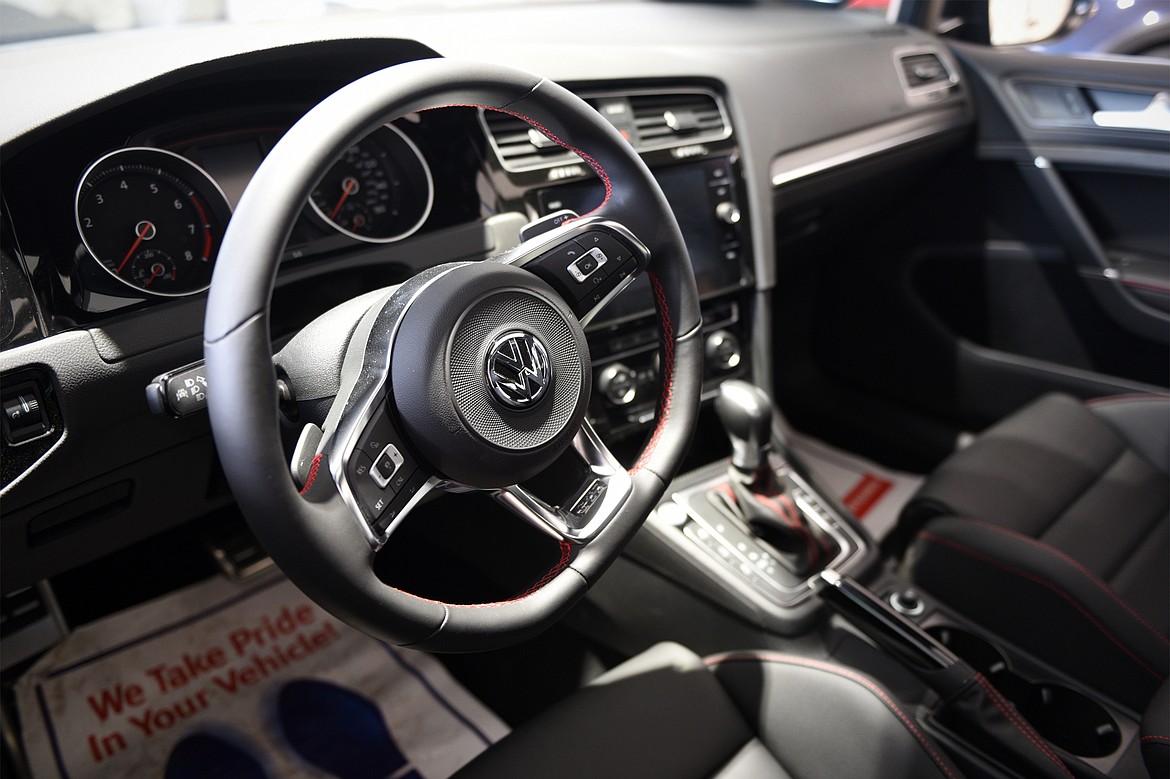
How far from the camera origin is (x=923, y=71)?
188 centimetres

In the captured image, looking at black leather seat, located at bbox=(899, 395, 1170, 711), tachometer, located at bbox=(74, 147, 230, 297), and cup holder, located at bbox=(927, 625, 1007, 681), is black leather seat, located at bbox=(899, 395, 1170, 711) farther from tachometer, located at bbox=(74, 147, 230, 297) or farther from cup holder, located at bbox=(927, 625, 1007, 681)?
tachometer, located at bbox=(74, 147, 230, 297)

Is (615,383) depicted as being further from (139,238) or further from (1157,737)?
(1157,737)

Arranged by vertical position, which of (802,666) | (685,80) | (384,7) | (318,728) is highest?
(384,7)

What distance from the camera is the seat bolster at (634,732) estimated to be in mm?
911

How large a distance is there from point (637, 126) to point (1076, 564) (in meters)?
0.85

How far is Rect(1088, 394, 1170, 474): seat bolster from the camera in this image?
1.47m

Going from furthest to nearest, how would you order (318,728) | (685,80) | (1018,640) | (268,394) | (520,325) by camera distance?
(318,728) → (685,80) → (1018,640) → (520,325) → (268,394)

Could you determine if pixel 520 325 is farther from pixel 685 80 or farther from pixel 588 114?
pixel 685 80

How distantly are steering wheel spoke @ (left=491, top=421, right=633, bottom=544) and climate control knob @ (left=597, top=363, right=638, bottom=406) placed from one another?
340 mm

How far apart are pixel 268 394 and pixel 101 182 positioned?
0.41m

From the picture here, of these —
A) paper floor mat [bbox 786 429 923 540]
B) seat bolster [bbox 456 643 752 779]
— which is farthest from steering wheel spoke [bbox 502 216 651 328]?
paper floor mat [bbox 786 429 923 540]

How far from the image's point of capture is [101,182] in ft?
2.89

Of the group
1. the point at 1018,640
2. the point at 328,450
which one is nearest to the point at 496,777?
the point at 328,450

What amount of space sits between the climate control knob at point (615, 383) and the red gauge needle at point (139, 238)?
58cm
